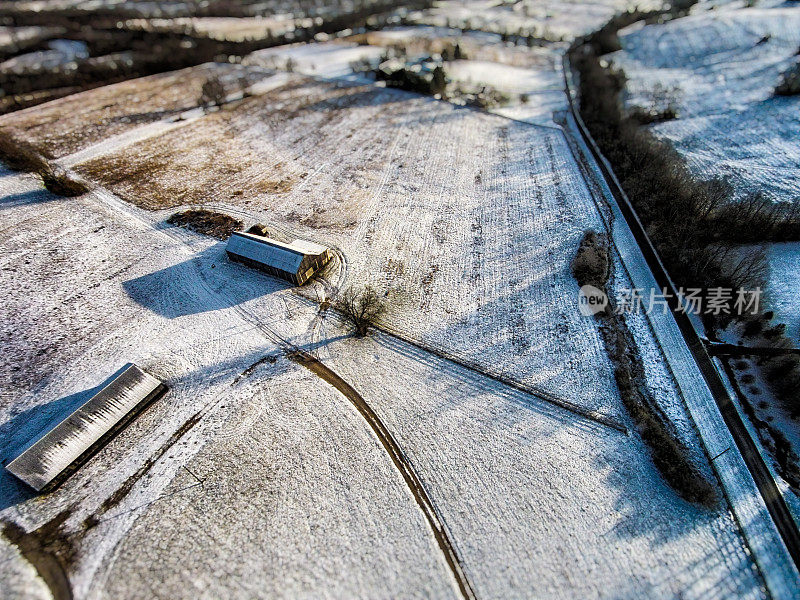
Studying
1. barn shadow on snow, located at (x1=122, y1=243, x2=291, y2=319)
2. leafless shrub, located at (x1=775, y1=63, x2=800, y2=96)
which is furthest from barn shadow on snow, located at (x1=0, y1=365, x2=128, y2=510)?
leafless shrub, located at (x1=775, y1=63, x2=800, y2=96)

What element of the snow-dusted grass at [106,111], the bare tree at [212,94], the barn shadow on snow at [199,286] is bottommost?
the barn shadow on snow at [199,286]

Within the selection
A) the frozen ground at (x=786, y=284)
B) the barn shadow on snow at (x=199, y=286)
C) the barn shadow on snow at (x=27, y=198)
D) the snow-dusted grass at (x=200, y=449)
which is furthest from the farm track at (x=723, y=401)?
the barn shadow on snow at (x=27, y=198)

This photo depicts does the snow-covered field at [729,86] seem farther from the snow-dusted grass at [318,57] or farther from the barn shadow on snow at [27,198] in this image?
the barn shadow on snow at [27,198]

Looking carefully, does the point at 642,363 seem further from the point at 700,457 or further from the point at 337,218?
the point at 337,218

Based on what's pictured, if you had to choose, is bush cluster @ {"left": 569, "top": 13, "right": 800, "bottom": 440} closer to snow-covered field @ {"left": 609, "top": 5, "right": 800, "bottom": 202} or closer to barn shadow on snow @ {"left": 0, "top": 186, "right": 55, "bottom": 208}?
snow-covered field @ {"left": 609, "top": 5, "right": 800, "bottom": 202}

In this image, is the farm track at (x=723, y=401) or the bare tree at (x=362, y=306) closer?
the farm track at (x=723, y=401)

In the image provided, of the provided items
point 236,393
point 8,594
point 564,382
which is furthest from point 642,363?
point 8,594

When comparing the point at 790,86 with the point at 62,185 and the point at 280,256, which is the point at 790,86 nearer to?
the point at 280,256
